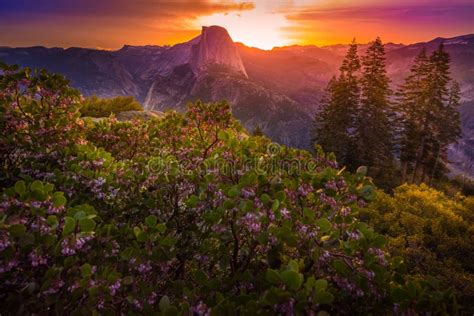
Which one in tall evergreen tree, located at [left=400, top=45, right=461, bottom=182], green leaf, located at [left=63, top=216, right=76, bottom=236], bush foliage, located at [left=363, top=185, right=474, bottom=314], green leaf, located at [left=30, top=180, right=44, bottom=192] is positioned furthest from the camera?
tall evergreen tree, located at [left=400, top=45, right=461, bottom=182]

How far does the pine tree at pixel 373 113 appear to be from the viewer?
126ft

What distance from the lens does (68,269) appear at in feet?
9.70

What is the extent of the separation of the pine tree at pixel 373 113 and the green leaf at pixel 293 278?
38557 mm

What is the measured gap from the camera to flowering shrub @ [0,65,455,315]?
2.59 meters

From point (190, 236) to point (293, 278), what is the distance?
234 cm

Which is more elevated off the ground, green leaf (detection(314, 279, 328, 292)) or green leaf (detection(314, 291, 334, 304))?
green leaf (detection(314, 279, 328, 292))

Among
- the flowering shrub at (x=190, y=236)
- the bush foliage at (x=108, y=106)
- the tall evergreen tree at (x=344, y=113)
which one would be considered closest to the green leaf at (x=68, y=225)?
the flowering shrub at (x=190, y=236)

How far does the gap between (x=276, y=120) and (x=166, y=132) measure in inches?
5840

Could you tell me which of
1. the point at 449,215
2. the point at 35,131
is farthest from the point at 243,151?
the point at 449,215

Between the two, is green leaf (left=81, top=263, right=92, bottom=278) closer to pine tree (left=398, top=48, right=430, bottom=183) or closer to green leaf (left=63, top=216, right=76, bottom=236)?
green leaf (left=63, top=216, right=76, bottom=236)

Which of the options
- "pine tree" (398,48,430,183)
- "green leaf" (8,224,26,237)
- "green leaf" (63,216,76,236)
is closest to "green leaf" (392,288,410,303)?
"green leaf" (63,216,76,236)

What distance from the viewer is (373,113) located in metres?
38.6

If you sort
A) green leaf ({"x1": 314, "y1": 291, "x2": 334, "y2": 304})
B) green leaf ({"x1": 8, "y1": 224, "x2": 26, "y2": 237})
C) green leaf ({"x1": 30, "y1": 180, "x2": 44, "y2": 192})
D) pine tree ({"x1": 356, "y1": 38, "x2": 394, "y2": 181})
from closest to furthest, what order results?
green leaf ({"x1": 314, "y1": 291, "x2": 334, "y2": 304}) < green leaf ({"x1": 8, "y1": 224, "x2": 26, "y2": 237}) < green leaf ({"x1": 30, "y1": 180, "x2": 44, "y2": 192}) < pine tree ({"x1": 356, "y1": 38, "x2": 394, "y2": 181})

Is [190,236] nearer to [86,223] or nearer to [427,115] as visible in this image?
[86,223]
